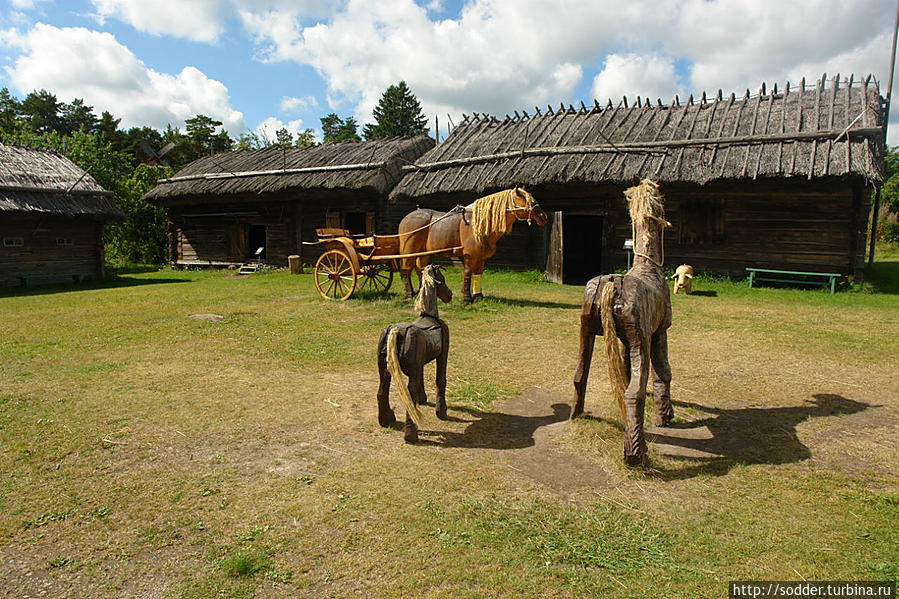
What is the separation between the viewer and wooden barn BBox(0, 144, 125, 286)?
1364 centimetres

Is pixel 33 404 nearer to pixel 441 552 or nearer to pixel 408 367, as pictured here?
pixel 408 367

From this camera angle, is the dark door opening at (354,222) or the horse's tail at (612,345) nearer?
the horse's tail at (612,345)

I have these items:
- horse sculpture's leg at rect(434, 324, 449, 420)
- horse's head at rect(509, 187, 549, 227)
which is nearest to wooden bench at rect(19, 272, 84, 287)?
horse's head at rect(509, 187, 549, 227)

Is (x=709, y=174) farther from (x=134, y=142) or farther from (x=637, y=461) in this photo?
(x=134, y=142)

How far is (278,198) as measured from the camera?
18.3 meters

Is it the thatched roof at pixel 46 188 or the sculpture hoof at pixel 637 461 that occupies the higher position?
the thatched roof at pixel 46 188

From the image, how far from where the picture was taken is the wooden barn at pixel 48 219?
13641mm

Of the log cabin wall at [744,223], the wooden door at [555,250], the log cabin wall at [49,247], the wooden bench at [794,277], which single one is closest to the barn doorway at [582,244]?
the log cabin wall at [744,223]

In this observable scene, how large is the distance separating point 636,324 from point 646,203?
1228mm

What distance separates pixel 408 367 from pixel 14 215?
1488 cm

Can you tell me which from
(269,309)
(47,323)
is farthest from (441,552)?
(47,323)

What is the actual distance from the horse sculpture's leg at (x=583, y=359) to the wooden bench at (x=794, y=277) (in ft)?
33.2

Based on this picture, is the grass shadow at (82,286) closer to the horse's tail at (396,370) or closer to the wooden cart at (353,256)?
the wooden cart at (353,256)

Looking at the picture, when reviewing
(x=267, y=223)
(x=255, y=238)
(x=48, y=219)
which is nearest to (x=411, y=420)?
(x=48, y=219)
